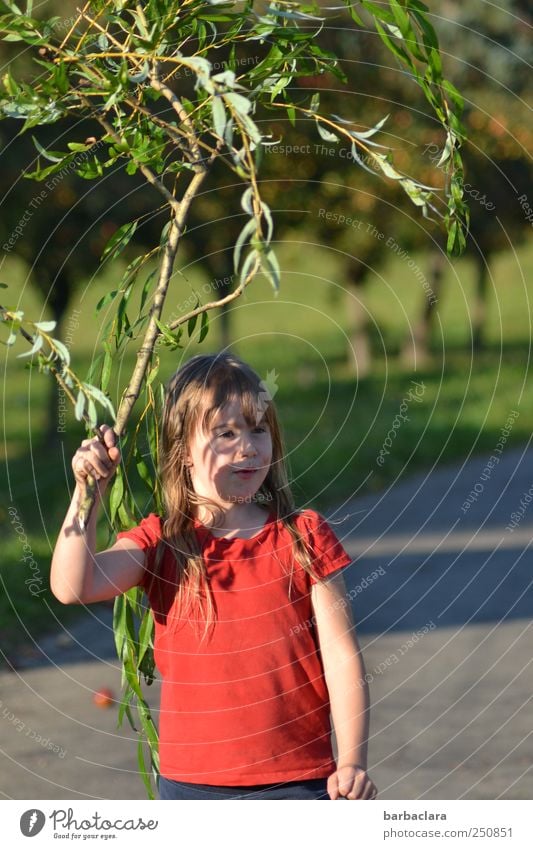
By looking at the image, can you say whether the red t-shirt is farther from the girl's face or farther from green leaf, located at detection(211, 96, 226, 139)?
green leaf, located at detection(211, 96, 226, 139)

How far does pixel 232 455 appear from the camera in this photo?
262 cm

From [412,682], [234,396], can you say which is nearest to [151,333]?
[234,396]

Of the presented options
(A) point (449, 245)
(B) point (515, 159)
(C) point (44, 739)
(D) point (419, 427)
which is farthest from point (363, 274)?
(A) point (449, 245)

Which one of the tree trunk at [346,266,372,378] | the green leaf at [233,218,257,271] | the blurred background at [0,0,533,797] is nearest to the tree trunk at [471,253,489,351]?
the blurred background at [0,0,533,797]

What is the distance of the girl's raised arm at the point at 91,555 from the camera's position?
2.33m

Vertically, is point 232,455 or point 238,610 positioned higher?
point 232,455

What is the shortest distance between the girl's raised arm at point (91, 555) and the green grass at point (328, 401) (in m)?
0.29

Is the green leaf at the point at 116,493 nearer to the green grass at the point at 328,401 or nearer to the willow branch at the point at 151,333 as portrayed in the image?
the green grass at the point at 328,401

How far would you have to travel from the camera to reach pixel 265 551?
103 inches

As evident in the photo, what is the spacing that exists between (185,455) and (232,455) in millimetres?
153

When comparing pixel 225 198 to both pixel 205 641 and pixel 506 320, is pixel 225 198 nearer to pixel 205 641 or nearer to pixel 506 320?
pixel 205 641

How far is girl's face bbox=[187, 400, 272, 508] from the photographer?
8.57 ft

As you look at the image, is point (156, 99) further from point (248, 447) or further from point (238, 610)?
point (238, 610)
